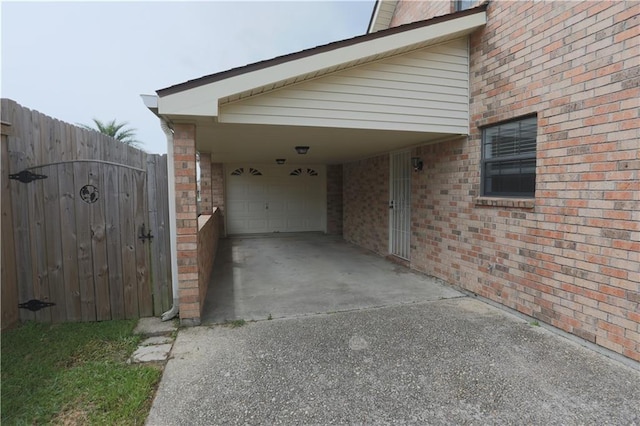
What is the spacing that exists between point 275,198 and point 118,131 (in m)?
13.0

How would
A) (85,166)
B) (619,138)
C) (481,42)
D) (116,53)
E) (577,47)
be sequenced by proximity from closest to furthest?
(619,138) < (577,47) < (85,166) < (481,42) < (116,53)

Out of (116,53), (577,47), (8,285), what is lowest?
(8,285)

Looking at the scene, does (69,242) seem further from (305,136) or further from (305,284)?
(305,136)

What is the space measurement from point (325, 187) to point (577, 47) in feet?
28.4

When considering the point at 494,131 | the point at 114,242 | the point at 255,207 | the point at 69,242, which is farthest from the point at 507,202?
the point at 255,207

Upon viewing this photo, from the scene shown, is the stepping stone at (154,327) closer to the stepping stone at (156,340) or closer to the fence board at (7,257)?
the stepping stone at (156,340)

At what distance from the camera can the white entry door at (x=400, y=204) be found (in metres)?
6.91

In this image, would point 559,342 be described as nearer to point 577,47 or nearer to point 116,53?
point 577,47

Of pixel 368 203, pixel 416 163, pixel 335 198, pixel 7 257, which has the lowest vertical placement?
pixel 7 257

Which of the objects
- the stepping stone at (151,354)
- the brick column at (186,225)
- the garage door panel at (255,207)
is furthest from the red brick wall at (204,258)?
the garage door panel at (255,207)

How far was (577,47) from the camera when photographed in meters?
3.29

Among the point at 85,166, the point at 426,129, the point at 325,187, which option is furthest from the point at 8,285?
the point at 325,187

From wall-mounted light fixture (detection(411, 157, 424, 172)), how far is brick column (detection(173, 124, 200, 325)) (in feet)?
12.9

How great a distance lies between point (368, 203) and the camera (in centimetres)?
878
